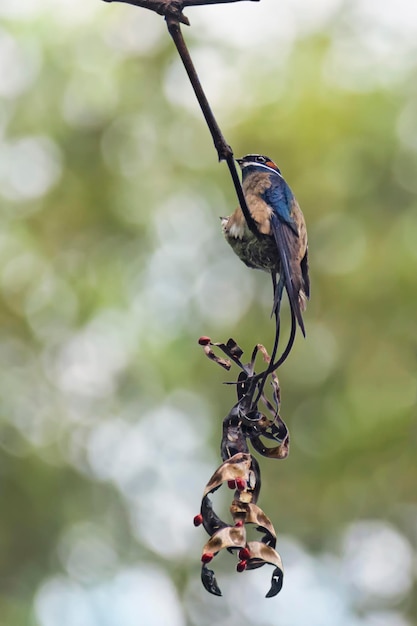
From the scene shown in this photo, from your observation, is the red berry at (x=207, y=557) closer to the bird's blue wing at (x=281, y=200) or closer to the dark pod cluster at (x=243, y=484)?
the dark pod cluster at (x=243, y=484)

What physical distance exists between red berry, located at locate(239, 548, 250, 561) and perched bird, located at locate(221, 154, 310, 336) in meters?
0.59

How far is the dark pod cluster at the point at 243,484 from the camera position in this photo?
2086mm

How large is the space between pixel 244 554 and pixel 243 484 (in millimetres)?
145

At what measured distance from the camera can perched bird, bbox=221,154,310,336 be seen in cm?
260

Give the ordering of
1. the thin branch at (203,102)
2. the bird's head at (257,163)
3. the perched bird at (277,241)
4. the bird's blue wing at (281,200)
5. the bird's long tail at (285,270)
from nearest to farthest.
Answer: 1. the thin branch at (203,102)
2. the bird's long tail at (285,270)
3. the perched bird at (277,241)
4. the bird's blue wing at (281,200)
5. the bird's head at (257,163)

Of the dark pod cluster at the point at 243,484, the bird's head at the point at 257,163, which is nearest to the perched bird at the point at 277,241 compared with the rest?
the dark pod cluster at the point at 243,484

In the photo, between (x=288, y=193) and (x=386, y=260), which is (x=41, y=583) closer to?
(x=386, y=260)

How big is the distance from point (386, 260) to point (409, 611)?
12.2 feet

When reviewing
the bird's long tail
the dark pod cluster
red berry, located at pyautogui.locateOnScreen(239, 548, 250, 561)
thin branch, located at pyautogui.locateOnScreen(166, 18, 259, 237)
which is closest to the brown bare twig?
thin branch, located at pyautogui.locateOnScreen(166, 18, 259, 237)

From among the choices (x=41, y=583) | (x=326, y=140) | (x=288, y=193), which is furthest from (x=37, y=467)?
(x=288, y=193)

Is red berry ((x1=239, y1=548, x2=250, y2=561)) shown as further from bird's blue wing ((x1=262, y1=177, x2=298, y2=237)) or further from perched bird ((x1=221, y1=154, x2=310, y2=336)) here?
bird's blue wing ((x1=262, y1=177, x2=298, y2=237))

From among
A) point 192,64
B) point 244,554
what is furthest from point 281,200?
point 244,554

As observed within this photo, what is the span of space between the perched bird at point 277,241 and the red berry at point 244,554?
59 centimetres

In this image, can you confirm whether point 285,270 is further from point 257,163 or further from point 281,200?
point 257,163
